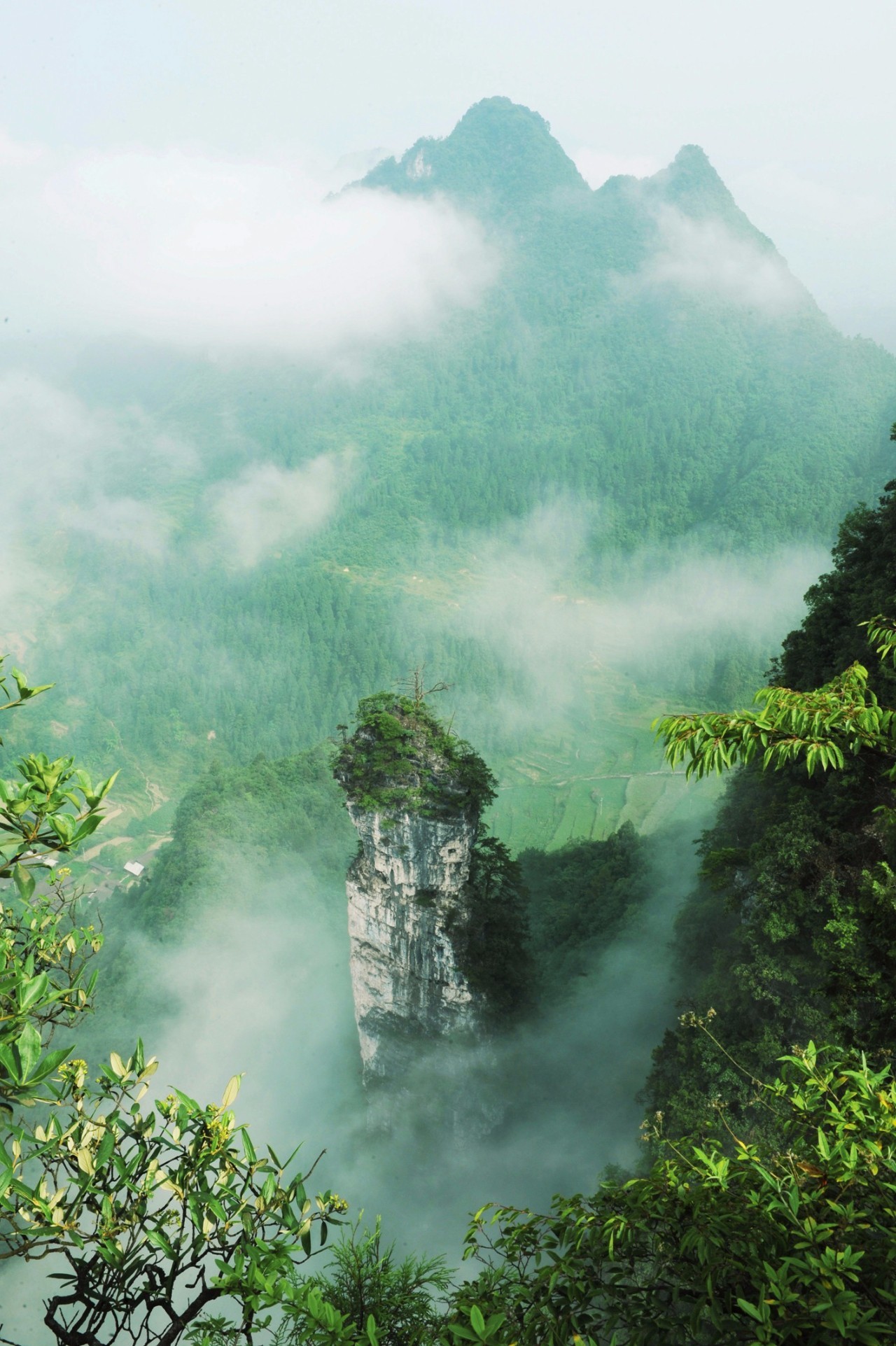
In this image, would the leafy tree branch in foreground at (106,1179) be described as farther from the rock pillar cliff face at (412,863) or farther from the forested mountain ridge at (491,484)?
the forested mountain ridge at (491,484)

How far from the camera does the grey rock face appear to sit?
23047 mm

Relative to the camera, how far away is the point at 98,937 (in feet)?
13.2

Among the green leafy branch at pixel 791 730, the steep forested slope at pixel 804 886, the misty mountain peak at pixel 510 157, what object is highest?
the misty mountain peak at pixel 510 157

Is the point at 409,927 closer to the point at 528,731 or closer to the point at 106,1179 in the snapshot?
the point at 106,1179

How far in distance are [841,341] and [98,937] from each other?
15832cm

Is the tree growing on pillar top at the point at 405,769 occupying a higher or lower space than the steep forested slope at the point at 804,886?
higher

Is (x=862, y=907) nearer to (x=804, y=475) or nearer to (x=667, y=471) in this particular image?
(x=804, y=475)

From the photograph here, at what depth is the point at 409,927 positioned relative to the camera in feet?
79.6

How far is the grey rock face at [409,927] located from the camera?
23047 millimetres

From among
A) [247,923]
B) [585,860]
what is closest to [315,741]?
[247,923]

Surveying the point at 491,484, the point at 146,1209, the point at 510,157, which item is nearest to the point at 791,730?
the point at 146,1209

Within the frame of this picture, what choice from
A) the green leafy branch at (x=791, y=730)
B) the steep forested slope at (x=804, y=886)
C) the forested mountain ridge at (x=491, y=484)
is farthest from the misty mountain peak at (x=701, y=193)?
the green leafy branch at (x=791, y=730)

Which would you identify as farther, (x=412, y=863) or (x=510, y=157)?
(x=510, y=157)

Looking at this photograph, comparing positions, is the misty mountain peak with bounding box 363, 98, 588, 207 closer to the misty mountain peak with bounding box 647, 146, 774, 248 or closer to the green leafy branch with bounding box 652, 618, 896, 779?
the misty mountain peak with bounding box 647, 146, 774, 248
